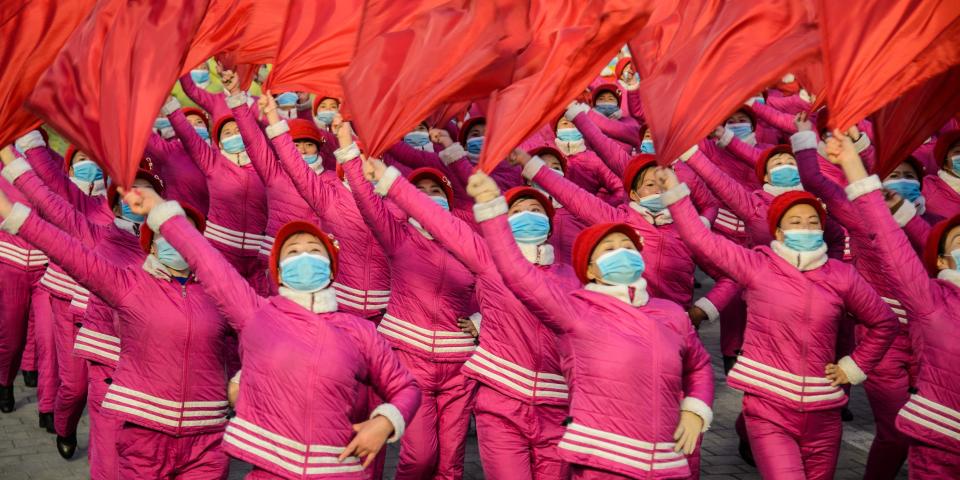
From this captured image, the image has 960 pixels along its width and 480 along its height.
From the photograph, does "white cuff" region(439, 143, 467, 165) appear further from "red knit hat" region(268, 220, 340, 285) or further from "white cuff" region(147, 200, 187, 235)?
"white cuff" region(147, 200, 187, 235)

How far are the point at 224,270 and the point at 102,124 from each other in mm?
1047

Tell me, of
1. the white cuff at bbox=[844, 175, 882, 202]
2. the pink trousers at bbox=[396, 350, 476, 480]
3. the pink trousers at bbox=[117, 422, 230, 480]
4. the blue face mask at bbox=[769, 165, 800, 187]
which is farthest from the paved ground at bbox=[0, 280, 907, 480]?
the white cuff at bbox=[844, 175, 882, 202]

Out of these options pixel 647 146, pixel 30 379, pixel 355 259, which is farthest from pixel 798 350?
pixel 30 379

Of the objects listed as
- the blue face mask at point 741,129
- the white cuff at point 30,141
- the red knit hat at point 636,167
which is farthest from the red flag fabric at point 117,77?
the blue face mask at point 741,129

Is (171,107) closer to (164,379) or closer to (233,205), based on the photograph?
(233,205)

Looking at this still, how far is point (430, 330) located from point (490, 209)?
226 cm

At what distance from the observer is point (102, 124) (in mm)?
6848

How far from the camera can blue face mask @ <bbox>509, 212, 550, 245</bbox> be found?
8258 mm

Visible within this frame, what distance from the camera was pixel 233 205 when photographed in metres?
12.0

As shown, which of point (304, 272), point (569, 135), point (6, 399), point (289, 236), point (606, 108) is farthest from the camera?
point (606, 108)

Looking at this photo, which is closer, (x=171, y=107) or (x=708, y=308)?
(x=708, y=308)

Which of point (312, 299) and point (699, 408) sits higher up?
point (312, 299)

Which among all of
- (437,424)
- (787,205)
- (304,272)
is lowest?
(437,424)

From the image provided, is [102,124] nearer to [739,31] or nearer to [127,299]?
[127,299]
